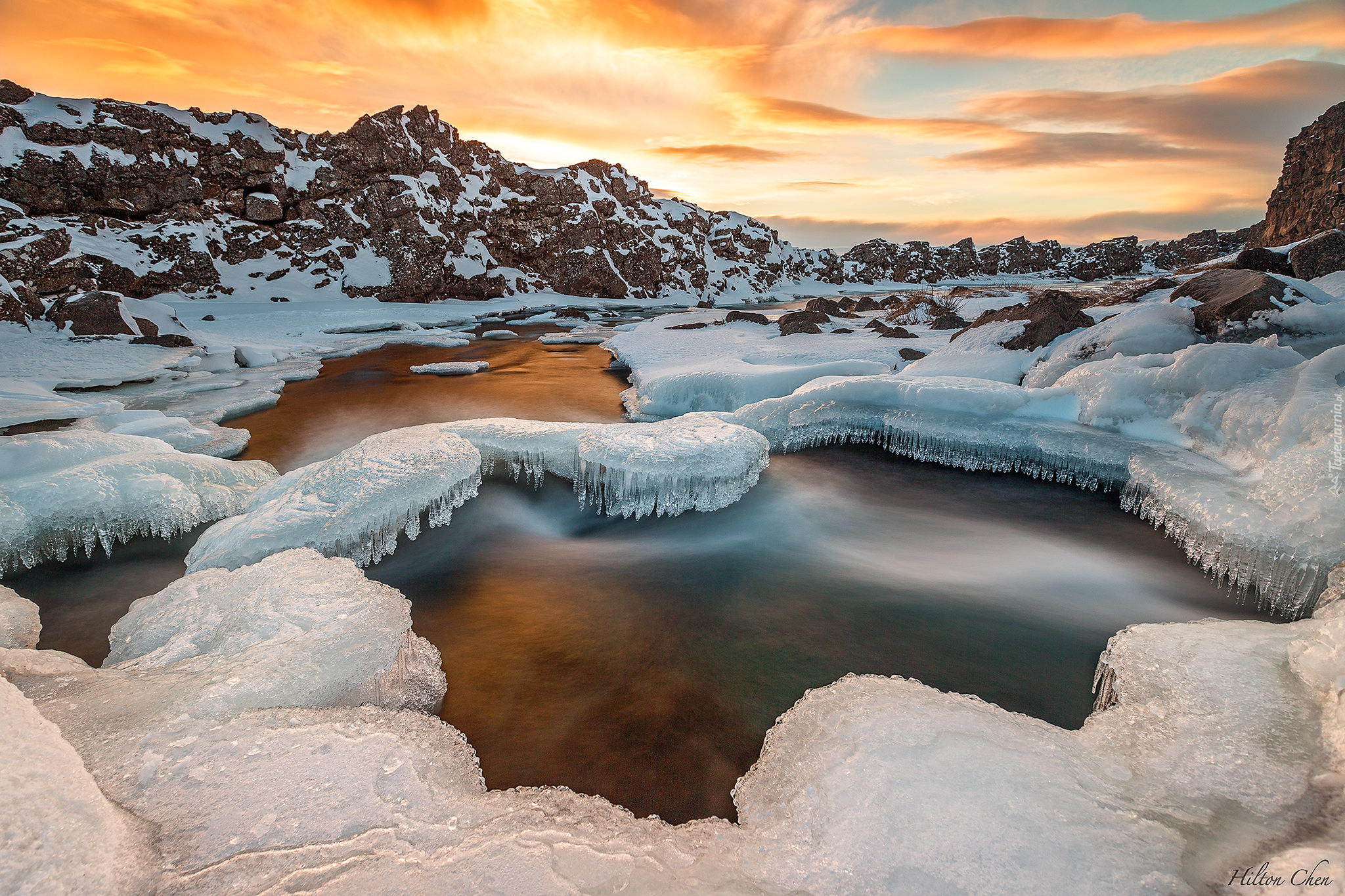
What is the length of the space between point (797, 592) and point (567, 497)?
9.53 feet

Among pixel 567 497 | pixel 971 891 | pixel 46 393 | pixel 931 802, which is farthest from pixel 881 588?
pixel 46 393

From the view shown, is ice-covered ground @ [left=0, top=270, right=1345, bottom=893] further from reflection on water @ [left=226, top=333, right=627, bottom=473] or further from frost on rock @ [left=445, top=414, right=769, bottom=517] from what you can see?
reflection on water @ [left=226, top=333, right=627, bottom=473]

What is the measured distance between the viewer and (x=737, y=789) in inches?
105

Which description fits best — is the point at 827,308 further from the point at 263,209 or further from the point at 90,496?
the point at 263,209

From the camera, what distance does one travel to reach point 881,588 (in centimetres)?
465

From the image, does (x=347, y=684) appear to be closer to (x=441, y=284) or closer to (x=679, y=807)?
(x=679, y=807)

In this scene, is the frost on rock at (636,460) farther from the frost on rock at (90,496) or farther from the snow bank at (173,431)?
the snow bank at (173,431)

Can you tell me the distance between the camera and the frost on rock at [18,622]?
369 centimetres

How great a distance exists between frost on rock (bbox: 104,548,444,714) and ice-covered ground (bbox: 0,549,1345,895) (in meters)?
0.02

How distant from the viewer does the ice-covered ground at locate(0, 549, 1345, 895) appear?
187 centimetres

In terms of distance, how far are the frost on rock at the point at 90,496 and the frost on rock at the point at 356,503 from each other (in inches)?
24.4
